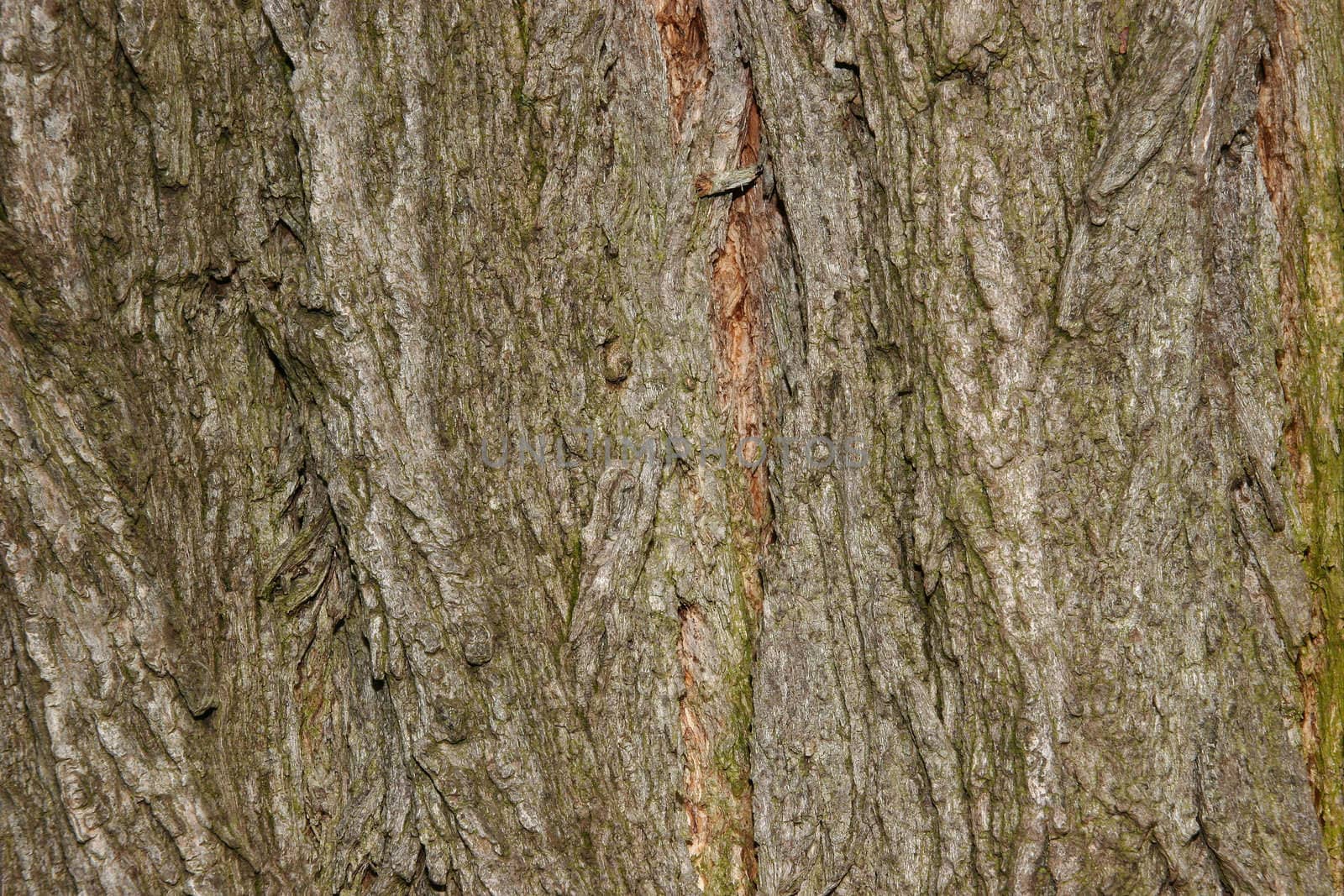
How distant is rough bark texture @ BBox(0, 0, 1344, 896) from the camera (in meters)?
1.95

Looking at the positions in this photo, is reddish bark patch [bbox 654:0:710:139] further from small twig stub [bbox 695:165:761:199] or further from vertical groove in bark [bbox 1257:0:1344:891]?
vertical groove in bark [bbox 1257:0:1344:891]

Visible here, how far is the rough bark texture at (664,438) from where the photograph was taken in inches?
76.6

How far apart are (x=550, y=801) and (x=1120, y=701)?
1.22 meters

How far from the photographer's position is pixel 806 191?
6.74ft

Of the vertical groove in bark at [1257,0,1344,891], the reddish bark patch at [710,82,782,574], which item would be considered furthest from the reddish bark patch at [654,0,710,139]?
the vertical groove in bark at [1257,0,1344,891]

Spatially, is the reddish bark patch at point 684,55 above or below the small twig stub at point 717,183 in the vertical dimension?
above

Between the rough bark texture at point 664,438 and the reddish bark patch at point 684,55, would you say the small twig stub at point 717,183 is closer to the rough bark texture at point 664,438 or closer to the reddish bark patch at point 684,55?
the rough bark texture at point 664,438

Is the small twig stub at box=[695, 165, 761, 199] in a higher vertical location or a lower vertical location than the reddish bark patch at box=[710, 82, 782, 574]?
higher

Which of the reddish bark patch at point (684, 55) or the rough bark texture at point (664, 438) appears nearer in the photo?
the rough bark texture at point (664, 438)

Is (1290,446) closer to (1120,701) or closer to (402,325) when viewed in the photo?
(1120,701)

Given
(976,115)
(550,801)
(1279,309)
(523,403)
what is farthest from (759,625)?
(1279,309)

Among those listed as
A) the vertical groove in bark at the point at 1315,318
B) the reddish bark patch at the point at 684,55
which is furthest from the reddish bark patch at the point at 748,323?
the vertical groove in bark at the point at 1315,318

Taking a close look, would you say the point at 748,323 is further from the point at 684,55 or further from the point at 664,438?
the point at 684,55

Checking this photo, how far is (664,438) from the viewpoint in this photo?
6.81 feet
